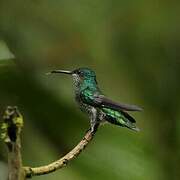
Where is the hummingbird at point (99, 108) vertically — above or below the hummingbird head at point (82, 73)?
below

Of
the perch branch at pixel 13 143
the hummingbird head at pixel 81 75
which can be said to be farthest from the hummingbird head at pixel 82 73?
the perch branch at pixel 13 143

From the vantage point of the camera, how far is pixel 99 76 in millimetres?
3084

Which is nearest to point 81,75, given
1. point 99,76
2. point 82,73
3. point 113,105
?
point 82,73

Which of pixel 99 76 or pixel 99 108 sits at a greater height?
pixel 99 76

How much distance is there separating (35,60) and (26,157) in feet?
2.50

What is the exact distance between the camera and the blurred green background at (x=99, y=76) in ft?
5.75

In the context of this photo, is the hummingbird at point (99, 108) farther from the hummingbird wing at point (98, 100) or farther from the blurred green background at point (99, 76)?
the blurred green background at point (99, 76)

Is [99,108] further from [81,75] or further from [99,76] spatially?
[99,76]

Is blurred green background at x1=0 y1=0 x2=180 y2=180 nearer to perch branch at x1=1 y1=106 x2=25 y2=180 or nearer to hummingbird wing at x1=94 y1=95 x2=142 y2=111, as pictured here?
hummingbird wing at x1=94 y1=95 x2=142 y2=111

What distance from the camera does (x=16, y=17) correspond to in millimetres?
2791

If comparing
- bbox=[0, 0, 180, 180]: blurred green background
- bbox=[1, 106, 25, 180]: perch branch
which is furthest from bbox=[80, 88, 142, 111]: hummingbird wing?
bbox=[0, 0, 180, 180]: blurred green background

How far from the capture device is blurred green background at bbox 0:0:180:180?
1752 mm

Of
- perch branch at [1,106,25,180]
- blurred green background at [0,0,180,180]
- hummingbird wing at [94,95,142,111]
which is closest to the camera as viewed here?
perch branch at [1,106,25,180]

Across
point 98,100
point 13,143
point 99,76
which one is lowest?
point 13,143
